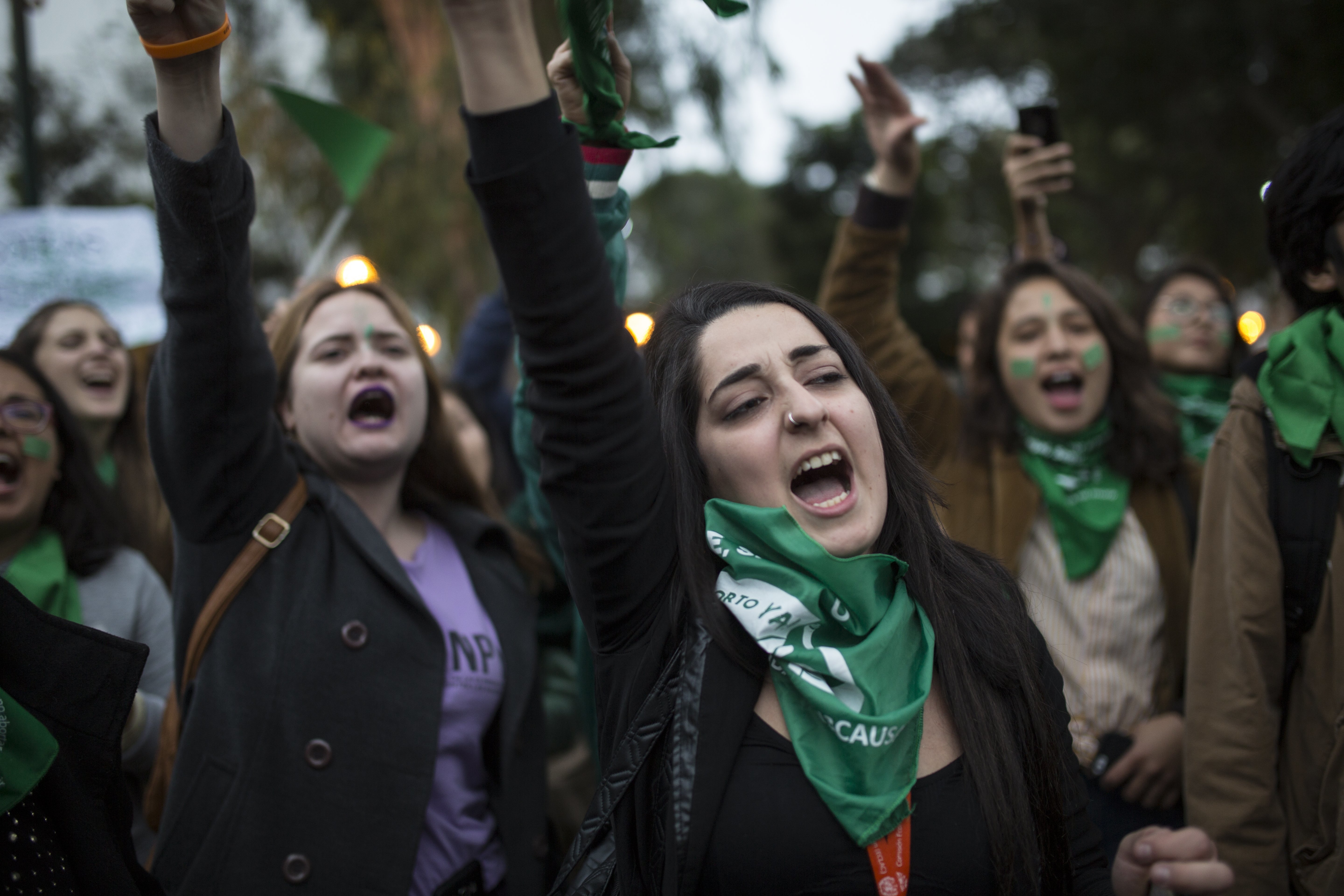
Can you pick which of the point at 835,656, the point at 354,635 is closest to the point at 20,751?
the point at 354,635

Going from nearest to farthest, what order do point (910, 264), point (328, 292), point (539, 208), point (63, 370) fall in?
1. point (539, 208)
2. point (328, 292)
3. point (63, 370)
4. point (910, 264)

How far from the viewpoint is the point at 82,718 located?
1.55 metres

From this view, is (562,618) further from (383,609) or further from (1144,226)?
(1144,226)

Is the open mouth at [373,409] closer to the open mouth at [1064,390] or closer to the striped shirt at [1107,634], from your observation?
the striped shirt at [1107,634]

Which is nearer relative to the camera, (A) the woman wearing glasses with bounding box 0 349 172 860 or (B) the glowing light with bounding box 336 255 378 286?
(A) the woman wearing glasses with bounding box 0 349 172 860

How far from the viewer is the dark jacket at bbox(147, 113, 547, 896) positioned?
1.84m

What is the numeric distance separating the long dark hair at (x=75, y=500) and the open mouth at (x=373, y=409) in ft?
2.55

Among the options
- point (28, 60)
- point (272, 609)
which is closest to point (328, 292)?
point (272, 609)

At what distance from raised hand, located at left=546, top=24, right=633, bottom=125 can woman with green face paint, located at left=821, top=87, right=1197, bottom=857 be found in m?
1.12

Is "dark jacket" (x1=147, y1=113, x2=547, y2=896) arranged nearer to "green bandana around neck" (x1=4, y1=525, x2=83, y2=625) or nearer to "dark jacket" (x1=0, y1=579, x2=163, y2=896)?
"dark jacket" (x1=0, y1=579, x2=163, y2=896)

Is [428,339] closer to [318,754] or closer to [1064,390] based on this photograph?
[318,754]

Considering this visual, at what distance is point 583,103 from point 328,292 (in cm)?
114

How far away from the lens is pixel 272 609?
2.04 meters

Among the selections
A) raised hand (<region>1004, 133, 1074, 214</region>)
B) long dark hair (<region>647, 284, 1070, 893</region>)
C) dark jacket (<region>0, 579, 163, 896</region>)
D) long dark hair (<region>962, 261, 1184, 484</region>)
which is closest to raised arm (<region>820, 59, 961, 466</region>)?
long dark hair (<region>962, 261, 1184, 484</region>)
